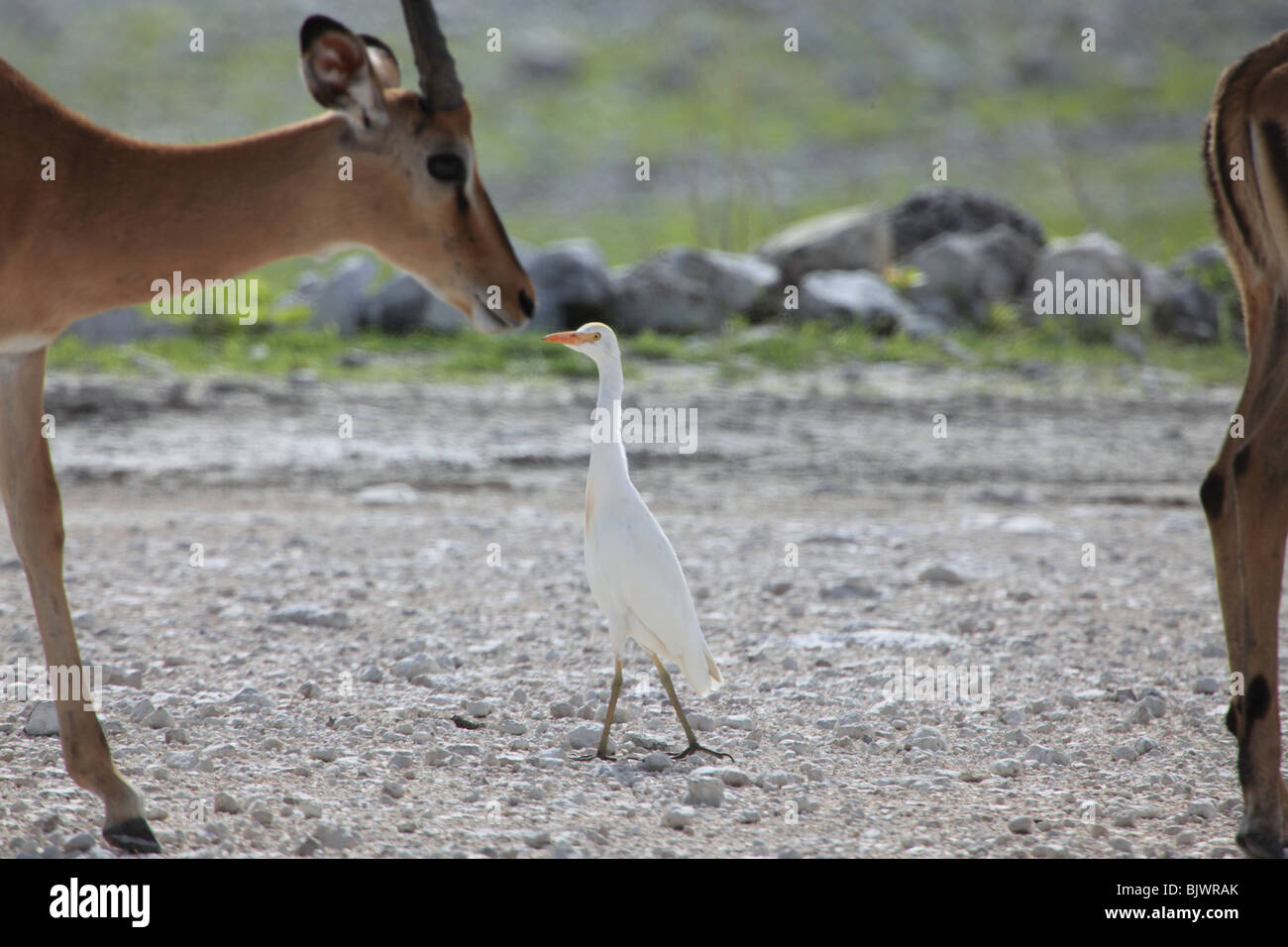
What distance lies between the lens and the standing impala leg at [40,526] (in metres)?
4.38

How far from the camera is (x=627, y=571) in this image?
523 centimetres

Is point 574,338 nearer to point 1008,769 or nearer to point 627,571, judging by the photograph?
point 627,571

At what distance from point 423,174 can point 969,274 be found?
1288cm

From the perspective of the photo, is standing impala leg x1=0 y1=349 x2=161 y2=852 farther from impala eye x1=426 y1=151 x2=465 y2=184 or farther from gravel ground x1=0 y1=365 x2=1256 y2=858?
impala eye x1=426 y1=151 x2=465 y2=184

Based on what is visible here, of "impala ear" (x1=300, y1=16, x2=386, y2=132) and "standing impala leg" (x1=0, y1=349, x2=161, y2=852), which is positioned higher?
"impala ear" (x1=300, y1=16, x2=386, y2=132)

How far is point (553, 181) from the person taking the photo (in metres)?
33.6

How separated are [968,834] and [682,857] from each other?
91 cm

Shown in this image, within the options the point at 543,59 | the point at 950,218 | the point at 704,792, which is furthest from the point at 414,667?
the point at 543,59

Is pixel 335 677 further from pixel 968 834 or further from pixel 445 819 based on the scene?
pixel 968 834

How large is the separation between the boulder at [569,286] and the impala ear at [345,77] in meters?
10.0

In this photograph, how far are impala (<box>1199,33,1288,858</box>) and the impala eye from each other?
231 centimetres

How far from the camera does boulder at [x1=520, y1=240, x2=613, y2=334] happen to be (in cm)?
1501

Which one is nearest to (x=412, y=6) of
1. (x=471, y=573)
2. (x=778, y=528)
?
(x=471, y=573)

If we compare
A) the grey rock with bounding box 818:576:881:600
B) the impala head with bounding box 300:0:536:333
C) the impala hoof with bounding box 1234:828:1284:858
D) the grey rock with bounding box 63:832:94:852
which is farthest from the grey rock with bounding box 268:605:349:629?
the impala hoof with bounding box 1234:828:1284:858
